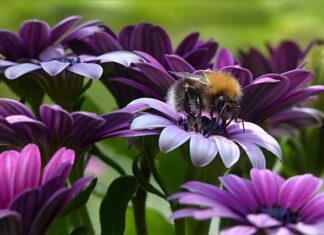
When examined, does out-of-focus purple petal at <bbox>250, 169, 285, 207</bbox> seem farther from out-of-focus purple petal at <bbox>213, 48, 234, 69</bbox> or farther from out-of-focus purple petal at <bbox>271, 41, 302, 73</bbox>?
out-of-focus purple petal at <bbox>271, 41, 302, 73</bbox>

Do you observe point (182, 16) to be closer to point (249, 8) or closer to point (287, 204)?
point (249, 8)

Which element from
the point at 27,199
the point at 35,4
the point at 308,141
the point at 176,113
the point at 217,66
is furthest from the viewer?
the point at 35,4

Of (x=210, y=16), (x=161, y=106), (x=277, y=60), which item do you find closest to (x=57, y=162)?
(x=161, y=106)

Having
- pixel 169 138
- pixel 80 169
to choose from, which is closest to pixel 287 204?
pixel 169 138

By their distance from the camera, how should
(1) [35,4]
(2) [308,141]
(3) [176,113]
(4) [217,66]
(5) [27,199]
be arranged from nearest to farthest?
(5) [27,199], (3) [176,113], (4) [217,66], (2) [308,141], (1) [35,4]

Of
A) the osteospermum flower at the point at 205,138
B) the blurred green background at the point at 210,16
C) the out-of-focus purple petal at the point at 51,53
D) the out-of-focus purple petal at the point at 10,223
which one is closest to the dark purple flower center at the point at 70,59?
the out-of-focus purple petal at the point at 51,53

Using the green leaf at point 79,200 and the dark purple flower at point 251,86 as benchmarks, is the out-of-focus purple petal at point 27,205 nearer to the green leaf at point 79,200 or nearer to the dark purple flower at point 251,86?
the green leaf at point 79,200
